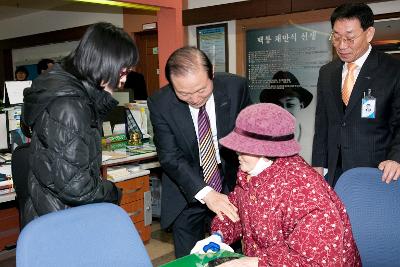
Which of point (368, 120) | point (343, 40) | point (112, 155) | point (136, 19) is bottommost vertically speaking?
point (112, 155)

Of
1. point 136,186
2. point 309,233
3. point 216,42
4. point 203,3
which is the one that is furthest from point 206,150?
point 203,3

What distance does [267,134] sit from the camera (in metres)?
1.28

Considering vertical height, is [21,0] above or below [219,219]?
above

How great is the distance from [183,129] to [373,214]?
0.89 metres

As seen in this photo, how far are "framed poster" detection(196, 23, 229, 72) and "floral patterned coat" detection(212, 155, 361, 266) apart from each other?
13.5ft

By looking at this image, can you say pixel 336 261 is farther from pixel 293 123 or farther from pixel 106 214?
pixel 106 214

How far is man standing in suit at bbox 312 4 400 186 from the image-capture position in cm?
193

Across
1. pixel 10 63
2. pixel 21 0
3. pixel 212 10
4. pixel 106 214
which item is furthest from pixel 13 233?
pixel 10 63

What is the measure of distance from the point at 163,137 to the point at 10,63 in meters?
9.70

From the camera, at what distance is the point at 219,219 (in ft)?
5.28

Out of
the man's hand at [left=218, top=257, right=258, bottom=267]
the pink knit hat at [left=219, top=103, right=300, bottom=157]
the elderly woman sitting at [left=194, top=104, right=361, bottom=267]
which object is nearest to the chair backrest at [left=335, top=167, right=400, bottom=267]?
the elderly woman sitting at [left=194, top=104, right=361, bottom=267]

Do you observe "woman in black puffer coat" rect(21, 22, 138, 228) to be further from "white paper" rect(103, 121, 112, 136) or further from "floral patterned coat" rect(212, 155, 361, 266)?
"white paper" rect(103, 121, 112, 136)

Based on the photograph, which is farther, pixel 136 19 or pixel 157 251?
pixel 136 19

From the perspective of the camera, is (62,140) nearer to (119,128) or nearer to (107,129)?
(107,129)
